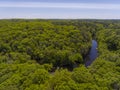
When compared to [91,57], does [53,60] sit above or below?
above

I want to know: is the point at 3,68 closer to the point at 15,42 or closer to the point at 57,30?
the point at 15,42

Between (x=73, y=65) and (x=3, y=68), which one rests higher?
(x=3, y=68)

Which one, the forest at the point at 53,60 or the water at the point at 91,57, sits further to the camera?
the water at the point at 91,57

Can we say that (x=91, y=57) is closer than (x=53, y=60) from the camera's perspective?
No

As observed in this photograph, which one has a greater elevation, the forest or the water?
the forest

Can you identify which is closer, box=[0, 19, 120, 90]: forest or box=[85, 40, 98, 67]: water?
box=[0, 19, 120, 90]: forest

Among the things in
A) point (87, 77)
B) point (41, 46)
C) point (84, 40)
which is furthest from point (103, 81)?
point (84, 40)

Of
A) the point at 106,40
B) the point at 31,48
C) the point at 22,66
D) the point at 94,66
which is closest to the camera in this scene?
the point at 22,66

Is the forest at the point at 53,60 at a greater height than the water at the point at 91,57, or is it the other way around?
the forest at the point at 53,60
